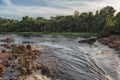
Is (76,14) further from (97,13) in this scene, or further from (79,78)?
(79,78)

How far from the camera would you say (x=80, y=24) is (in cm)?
13650

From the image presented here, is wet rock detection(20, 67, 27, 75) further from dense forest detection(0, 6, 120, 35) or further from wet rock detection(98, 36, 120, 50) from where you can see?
dense forest detection(0, 6, 120, 35)

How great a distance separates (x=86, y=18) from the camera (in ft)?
451

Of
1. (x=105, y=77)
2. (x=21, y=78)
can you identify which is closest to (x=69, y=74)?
(x=105, y=77)

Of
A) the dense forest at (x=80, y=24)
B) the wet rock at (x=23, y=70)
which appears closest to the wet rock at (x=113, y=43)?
the wet rock at (x=23, y=70)

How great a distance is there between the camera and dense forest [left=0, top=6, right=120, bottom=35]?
101 metres

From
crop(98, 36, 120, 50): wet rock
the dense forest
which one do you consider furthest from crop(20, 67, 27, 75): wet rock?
the dense forest

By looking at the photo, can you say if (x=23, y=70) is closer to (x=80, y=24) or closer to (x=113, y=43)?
(x=113, y=43)

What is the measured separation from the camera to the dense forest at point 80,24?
10055 cm

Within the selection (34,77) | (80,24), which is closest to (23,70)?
(34,77)

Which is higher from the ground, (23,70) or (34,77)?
(23,70)

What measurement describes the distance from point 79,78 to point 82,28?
115826 mm

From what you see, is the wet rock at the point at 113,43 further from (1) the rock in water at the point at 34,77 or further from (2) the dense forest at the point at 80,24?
(2) the dense forest at the point at 80,24

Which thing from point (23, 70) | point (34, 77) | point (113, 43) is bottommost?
point (113, 43)
